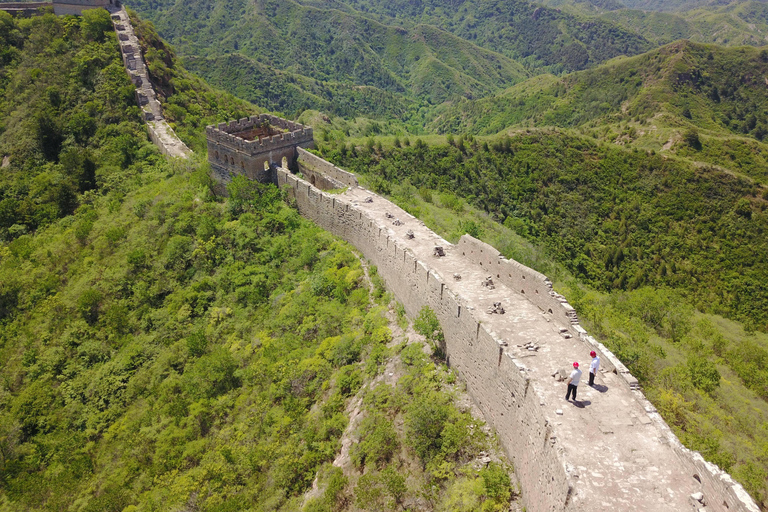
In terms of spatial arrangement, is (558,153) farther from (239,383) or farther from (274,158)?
(239,383)

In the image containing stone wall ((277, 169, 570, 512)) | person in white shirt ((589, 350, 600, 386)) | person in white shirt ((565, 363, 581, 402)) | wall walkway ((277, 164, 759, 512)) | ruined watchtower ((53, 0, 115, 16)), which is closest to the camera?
wall walkway ((277, 164, 759, 512))

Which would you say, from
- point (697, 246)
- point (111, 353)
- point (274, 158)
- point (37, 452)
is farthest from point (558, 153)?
point (37, 452)

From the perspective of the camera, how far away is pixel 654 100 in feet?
278

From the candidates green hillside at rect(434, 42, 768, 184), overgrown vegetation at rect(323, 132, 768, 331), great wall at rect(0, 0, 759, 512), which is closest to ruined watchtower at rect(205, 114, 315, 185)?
overgrown vegetation at rect(323, 132, 768, 331)

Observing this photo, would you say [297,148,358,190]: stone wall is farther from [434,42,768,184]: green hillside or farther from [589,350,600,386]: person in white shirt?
[434,42,768,184]: green hillside

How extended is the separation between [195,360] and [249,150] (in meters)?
13.0

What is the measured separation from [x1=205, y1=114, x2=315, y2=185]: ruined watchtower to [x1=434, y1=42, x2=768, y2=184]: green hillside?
183 feet

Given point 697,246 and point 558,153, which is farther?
point 558,153

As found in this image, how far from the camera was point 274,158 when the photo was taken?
2981 centimetres

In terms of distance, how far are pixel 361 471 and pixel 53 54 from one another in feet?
180

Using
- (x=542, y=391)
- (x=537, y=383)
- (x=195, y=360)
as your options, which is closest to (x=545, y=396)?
(x=542, y=391)

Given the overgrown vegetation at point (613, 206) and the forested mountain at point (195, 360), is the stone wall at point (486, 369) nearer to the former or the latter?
the forested mountain at point (195, 360)

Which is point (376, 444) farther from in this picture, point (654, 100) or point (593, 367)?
point (654, 100)

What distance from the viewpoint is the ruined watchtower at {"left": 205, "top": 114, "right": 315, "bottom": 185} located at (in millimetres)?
28719
